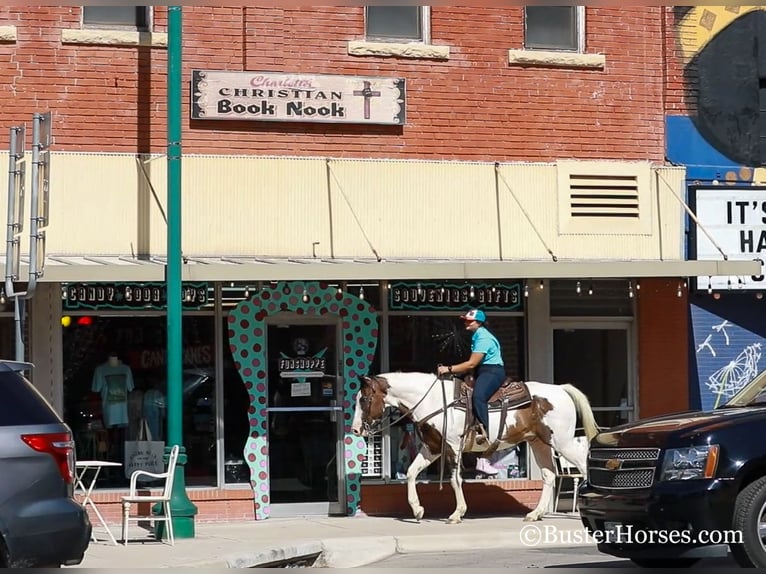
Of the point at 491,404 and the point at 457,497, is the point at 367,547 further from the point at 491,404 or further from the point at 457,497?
the point at 491,404

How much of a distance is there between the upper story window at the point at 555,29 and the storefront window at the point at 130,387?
18.8ft

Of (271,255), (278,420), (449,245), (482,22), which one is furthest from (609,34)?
(278,420)

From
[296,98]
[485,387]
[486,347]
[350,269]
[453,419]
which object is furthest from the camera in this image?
[296,98]

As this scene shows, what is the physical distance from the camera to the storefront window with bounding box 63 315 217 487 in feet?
47.3

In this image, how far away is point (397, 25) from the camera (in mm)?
15672

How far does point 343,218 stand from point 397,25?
268 cm

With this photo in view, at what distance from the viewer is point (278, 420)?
49.4 feet

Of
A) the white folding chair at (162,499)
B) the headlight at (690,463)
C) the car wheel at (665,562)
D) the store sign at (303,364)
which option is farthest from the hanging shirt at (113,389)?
the headlight at (690,463)

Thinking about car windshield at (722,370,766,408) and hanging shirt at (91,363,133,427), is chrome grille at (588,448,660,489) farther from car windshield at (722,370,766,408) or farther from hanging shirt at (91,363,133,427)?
hanging shirt at (91,363,133,427)

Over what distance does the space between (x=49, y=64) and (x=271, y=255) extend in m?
3.51

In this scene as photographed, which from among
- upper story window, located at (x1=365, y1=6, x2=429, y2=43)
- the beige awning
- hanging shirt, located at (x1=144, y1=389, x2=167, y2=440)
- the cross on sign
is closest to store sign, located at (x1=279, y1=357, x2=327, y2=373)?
the beige awning

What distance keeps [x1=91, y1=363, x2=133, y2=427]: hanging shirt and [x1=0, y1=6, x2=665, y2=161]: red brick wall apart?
8.81 ft

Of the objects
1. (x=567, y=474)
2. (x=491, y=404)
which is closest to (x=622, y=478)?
(x=491, y=404)

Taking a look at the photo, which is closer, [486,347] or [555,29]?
[486,347]
